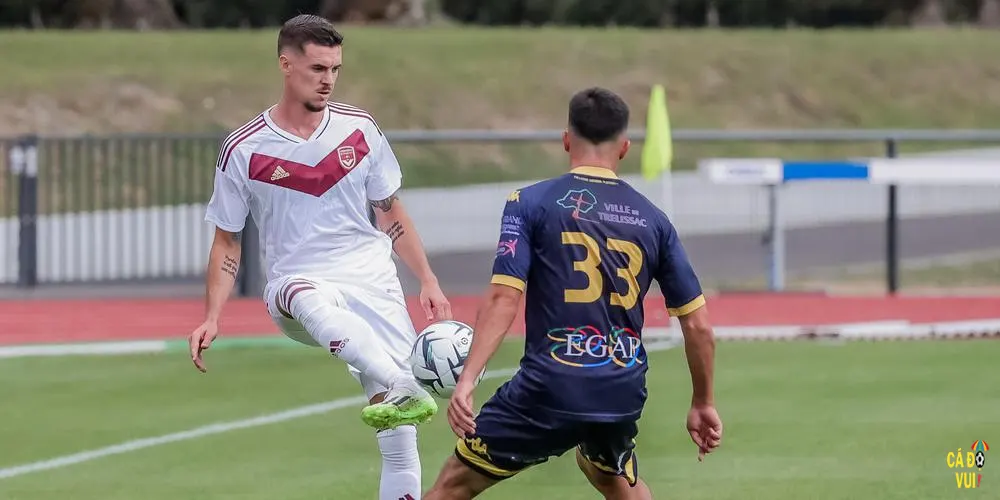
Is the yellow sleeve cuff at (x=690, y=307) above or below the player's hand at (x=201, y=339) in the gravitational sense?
above

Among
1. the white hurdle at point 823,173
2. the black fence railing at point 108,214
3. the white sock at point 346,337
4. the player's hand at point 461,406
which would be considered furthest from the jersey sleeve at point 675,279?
the black fence railing at point 108,214

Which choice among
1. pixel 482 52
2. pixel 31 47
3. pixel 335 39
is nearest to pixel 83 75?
pixel 31 47

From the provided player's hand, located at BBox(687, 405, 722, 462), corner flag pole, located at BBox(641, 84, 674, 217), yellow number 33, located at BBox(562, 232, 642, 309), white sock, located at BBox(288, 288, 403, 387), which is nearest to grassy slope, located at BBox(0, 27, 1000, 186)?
corner flag pole, located at BBox(641, 84, 674, 217)

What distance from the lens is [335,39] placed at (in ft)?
23.3

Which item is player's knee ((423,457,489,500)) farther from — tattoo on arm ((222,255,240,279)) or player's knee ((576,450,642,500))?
tattoo on arm ((222,255,240,279))

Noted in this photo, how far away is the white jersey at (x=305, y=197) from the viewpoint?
7039mm

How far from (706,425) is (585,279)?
0.69 meters

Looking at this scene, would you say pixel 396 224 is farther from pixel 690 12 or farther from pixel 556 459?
pixel 690 12

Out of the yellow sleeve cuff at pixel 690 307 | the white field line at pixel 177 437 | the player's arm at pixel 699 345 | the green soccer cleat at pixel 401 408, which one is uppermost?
the yellow sleeve cuff at pixel 690 307

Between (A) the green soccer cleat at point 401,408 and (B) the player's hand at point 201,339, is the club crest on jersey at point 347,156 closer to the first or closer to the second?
(B) the player's hand at point 201,339

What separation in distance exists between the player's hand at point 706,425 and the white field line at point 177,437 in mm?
4494

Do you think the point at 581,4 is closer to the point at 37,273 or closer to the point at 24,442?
the point at 37,273

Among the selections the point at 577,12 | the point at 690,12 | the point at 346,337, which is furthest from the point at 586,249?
the point at 690,12

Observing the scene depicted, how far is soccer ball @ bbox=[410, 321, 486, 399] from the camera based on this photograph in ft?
21.2
